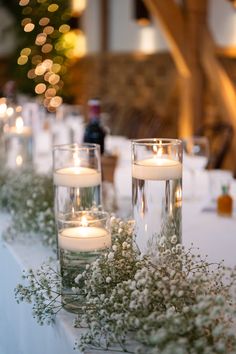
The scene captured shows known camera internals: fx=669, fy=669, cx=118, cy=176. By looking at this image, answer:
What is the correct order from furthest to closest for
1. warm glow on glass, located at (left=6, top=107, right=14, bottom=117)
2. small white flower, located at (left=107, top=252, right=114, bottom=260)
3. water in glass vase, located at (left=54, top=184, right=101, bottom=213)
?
1. warm glow on glass, located at (left=6, top=107, right=14, bottom=117)
2. water in glass vase, located at (left=54, top=184, right=101, bottom=213)
3. small white flower, located at (left=107, top=252, right=114, bottom=260)

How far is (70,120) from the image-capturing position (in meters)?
4.74

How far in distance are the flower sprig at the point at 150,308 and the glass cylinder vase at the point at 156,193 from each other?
7.2 inches

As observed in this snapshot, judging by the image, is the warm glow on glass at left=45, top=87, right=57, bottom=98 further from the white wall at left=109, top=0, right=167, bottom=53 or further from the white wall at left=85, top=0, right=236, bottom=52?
the white wall at left=109, top=0, right=167, bottom=53

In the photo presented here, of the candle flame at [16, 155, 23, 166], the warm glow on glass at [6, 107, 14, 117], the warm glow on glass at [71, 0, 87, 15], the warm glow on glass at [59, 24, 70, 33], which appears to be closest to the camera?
the candle flame at [16, 155, 23, 166]

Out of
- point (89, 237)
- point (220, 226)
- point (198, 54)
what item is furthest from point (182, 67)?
point (89, 237)

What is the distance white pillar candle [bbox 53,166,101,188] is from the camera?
1.92 metres

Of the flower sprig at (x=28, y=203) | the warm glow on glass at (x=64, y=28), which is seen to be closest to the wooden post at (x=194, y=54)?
the warm glow on glass at (x=64, y=28)

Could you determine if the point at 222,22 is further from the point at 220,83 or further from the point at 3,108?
the point at 3,108

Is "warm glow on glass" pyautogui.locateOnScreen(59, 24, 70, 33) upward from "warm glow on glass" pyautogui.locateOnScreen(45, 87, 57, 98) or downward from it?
upward

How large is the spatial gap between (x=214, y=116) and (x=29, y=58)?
3.43 meters

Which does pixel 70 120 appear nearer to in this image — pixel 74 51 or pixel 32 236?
pixel 32 236

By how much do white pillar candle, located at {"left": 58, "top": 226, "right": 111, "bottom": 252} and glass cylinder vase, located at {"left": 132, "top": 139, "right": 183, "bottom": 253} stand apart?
0.57 feet

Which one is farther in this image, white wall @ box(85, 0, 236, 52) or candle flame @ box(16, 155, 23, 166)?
white wall @ box(85, 0, 236, 52)

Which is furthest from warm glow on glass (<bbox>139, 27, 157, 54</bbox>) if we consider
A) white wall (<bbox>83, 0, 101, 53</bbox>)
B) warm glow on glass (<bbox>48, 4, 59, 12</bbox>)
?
warm glow on glass (<bbox>48, 4, 59, 12</bbox>)
